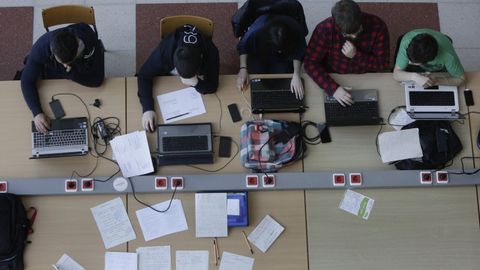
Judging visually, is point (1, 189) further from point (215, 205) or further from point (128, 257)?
point (215, 205)

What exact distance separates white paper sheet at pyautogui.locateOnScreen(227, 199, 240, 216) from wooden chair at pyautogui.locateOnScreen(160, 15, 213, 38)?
106 centimetres

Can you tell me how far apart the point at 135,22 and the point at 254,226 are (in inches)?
73.4

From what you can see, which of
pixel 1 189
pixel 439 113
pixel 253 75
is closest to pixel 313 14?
pixel 253 75

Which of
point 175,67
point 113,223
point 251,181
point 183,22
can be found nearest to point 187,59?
point 175,67

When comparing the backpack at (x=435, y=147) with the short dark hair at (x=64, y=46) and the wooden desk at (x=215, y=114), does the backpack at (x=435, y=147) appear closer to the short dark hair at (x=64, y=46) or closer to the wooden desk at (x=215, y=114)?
the wooden desk at (x=215, y=114)

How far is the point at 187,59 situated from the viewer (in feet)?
7.08

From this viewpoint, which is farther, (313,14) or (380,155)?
(313,14)

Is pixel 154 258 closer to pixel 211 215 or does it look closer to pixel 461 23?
pixel 211 215

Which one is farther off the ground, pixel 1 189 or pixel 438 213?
pixel 1 189

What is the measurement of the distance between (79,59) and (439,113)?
6.53 ft

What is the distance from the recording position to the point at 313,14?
3.36 meters

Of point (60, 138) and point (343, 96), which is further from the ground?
point (343, 96)

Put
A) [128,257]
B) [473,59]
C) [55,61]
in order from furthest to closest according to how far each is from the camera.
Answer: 1. [473,59]
2. [55,61]
3. [128,257]

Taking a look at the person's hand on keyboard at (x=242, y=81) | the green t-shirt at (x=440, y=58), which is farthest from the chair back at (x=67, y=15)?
A: the green t-shirt at (x=440, y=58)
